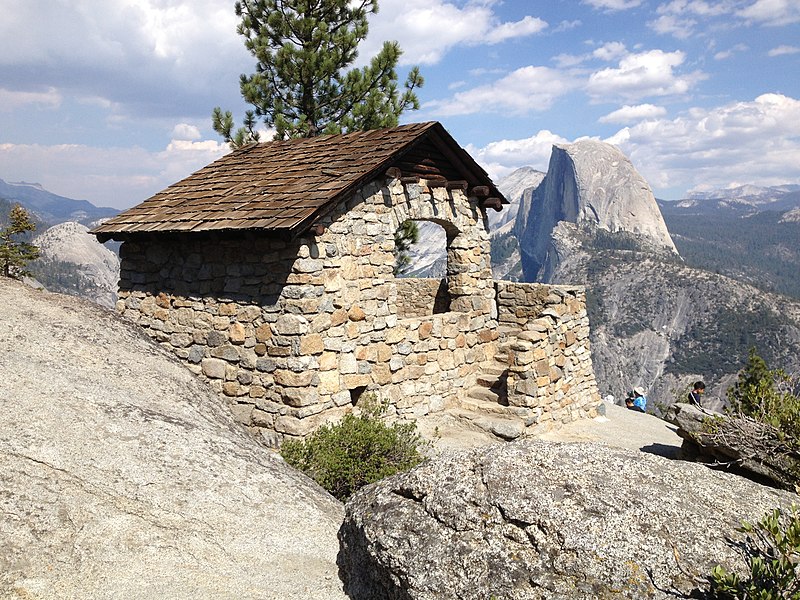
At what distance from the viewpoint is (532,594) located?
9.70 ft

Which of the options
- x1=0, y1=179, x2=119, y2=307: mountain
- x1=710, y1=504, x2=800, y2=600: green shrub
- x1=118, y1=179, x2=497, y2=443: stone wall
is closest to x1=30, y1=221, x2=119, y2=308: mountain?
x1=0, y1=179, x2=119, y2=307: mountain

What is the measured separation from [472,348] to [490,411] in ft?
3.85

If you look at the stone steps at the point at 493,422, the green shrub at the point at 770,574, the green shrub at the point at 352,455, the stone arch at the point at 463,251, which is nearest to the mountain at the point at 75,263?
the stone arch at the point at 463,251

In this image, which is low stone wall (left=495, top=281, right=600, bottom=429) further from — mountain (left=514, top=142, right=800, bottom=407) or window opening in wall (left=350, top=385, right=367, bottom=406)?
mountain (left=514, top=142, right=800, bottom=407)

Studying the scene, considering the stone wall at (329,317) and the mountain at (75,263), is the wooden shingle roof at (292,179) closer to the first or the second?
the stone wall at (329,317)

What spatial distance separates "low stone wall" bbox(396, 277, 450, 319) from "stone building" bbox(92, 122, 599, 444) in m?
1.80

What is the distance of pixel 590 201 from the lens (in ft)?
555

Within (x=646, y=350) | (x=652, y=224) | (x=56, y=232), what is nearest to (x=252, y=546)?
(x=646, y=350)

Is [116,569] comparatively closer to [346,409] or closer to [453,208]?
[346,409]

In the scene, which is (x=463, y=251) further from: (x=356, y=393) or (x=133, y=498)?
(x=133, y=498)

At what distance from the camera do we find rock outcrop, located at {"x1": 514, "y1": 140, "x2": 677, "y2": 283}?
161m

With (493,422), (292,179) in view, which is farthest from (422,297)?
(292,179)

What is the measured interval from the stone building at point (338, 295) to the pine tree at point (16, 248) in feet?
18.0

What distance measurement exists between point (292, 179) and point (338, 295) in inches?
75.9
